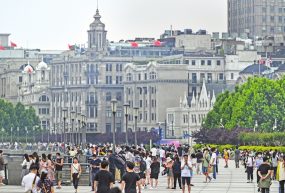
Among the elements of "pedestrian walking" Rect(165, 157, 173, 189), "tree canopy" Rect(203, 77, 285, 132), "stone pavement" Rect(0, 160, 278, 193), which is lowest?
"stone pavement" Rect(0, 160, 278, 193)

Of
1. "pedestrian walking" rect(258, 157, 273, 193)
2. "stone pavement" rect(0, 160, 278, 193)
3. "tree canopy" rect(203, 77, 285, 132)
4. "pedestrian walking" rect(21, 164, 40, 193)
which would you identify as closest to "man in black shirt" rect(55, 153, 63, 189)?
"stone pavement" rect(0, 160, 278, 193)

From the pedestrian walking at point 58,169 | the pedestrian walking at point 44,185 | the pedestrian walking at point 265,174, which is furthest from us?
the pedestrian walking at point 58,169

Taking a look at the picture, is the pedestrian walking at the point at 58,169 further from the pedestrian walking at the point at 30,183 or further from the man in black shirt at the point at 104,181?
the man in black shirt at the point at 104,181

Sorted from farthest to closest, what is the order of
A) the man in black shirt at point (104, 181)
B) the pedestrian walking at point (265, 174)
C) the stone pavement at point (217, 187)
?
1. the stone pavement at point (217, 187)
2. the pedestrian walking at point (265, 174)
3. the man in black shirt at point (104, 181)

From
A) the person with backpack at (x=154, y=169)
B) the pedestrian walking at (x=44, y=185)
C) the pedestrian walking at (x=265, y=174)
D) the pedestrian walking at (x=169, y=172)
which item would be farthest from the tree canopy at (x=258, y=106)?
the pedestrian walking at (x=44, y=185)

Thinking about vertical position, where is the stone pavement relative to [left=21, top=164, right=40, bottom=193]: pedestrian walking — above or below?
below

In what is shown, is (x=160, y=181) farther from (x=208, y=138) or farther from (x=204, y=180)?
(x=208, y=138)

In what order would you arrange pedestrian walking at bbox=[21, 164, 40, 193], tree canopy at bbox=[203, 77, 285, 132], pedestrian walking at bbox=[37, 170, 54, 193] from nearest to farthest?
pedestrian walking at bbox=[21, 164, 40, 193], pedestrian walking at bbox=[37, 170, 54, 193], tree canopy at bbox=[203, 77, 285, 132]

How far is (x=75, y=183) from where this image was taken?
6962 centimetres

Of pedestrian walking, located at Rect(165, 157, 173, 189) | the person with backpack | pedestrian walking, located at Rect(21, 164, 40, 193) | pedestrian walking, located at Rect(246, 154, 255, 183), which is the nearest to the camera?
pedestrian walking, located at Rect(21, 164, 40, 193)

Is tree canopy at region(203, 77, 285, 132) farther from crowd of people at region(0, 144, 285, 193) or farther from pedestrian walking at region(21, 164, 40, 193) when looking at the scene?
pedestrian walking at region(21, 164, 40, 193)

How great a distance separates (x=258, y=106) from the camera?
181750 mm

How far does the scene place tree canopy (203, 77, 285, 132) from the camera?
179875 mm

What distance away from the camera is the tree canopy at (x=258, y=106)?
179875 mm
